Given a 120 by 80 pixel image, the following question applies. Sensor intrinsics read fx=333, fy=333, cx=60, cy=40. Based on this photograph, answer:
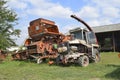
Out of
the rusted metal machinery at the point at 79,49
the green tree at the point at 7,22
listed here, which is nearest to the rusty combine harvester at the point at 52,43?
the rusted metal machinery at the point at 79,49

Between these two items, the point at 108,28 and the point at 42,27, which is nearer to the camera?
the point at 42,27

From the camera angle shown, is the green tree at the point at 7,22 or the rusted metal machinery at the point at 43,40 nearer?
the rusted metal machinery at the point at 43,40

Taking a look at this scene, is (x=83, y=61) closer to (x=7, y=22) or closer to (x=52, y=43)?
(x=52, y=43)

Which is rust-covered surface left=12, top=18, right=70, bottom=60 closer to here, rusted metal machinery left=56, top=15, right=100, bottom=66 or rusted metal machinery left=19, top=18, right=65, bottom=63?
rusted metal machinery left=19, top=18, right=65, bottom=63

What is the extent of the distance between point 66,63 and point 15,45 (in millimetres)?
18141

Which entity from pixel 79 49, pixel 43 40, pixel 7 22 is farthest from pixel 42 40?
pixel 7 22

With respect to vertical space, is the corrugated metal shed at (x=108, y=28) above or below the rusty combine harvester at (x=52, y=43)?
above

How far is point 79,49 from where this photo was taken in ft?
72.9

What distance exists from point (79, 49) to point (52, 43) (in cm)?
229

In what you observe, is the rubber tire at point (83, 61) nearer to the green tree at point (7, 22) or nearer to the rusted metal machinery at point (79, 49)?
the rusted metal machinery at point (79, 49)

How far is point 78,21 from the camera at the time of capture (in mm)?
22500

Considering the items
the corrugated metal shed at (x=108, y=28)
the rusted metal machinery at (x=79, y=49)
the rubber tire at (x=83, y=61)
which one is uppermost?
the corrugated metal shed at (x=108, y=28)

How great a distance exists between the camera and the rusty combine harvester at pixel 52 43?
72.2 feet

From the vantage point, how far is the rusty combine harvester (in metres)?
22.0
